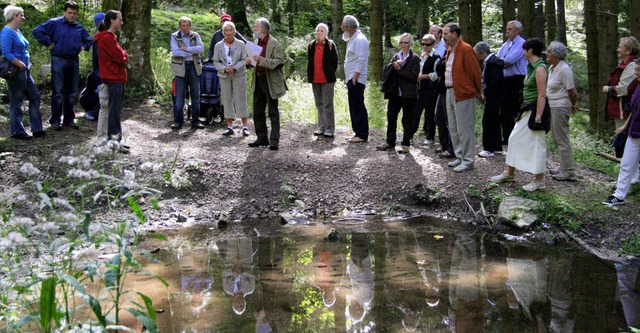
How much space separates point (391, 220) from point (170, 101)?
6630 millimetres

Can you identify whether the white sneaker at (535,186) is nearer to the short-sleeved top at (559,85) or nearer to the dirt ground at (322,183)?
the dirt ground at (322,183)

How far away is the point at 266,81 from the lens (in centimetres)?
1041

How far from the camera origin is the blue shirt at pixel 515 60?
393 inches

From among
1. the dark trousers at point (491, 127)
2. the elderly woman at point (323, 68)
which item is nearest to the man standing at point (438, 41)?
the dark trousers at point (491, 127)

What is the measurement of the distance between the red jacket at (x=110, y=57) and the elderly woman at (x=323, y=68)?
10.5 feet

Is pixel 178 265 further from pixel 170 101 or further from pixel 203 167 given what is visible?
pixel 170 101

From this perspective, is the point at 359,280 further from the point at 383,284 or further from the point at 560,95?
the point at 560,95

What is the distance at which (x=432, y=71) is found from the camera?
34.4 ft

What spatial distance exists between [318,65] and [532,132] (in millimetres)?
3960

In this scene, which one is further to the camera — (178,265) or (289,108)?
(289,108)

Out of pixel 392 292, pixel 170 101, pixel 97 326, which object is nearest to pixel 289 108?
pixel 170 101

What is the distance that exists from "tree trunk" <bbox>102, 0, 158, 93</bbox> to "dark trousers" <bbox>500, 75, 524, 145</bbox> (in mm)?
7482

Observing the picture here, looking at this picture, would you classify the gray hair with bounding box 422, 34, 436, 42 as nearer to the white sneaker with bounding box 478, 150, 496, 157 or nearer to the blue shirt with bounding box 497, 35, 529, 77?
the blue shirt with bounding box 497, 35, 529, 77

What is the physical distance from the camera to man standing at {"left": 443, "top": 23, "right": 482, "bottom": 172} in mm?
9227
